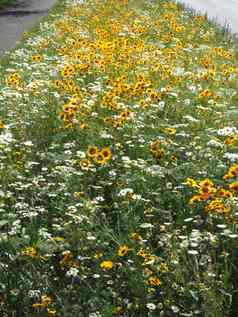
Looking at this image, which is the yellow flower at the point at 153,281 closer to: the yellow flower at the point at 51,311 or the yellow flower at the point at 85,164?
the yellow flower at the point at 51,311

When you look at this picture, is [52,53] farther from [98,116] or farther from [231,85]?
[98,116]

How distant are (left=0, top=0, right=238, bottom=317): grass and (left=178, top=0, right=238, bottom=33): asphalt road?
13.6 meters

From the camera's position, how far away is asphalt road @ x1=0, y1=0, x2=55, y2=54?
1500cm

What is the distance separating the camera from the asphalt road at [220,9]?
21.4m

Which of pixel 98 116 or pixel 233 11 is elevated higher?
pixel 98 116

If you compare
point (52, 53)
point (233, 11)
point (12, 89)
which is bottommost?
point (233, 11)

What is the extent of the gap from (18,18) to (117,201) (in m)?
15.2

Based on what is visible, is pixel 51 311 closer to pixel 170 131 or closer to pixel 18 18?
pixel 170 131

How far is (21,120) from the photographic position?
630cm

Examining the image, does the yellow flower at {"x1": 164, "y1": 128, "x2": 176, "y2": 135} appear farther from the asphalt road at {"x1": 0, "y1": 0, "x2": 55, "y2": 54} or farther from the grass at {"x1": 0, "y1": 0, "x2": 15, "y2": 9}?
the grass at {"x1": 0, "y1": 0, "x2": 15, "y2": 9}

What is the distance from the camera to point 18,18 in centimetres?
1891

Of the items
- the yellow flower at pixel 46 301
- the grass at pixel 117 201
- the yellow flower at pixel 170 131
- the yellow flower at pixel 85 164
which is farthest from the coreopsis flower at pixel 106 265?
the yellow flower at pixel 170 131

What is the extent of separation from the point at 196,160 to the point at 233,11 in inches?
805

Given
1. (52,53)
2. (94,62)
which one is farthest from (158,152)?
(52,53)
